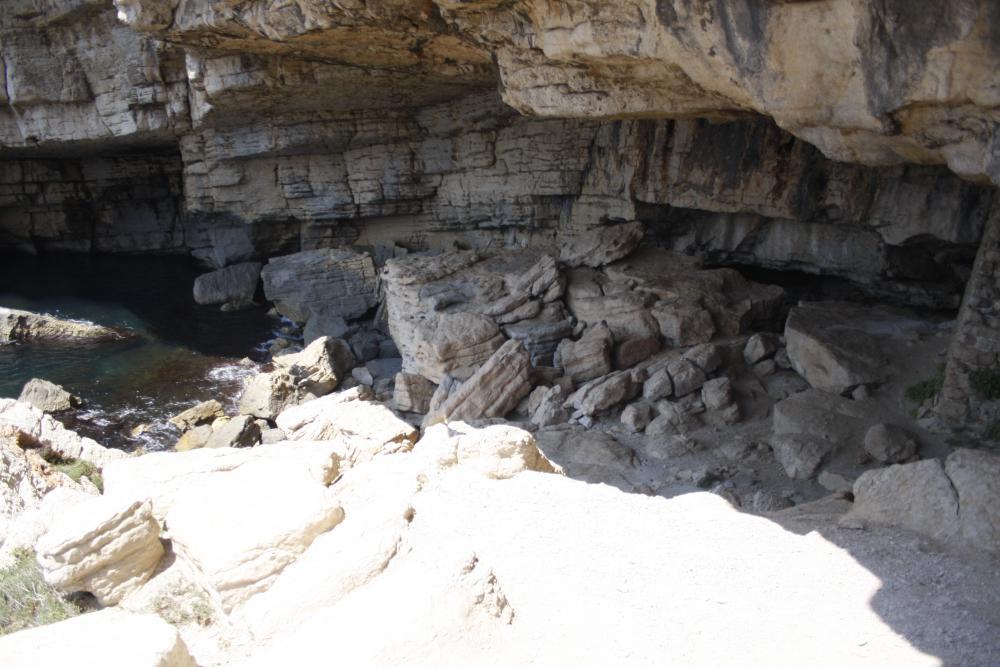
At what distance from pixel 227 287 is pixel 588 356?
13.5 meters

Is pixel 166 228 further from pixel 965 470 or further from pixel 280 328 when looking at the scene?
pixel 965 470

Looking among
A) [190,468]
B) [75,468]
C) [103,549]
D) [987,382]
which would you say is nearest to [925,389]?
[987,382]

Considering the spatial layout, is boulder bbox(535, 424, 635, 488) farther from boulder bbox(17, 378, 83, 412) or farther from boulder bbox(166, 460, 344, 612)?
boulder bbox(17, 378, 83, 412)

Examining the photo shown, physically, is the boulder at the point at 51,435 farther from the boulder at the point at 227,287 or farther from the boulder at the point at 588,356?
the boulder at the point at 227,287

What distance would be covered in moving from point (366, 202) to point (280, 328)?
4.30m

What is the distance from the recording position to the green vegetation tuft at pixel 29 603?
519 centimetres

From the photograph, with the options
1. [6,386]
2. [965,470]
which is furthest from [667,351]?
[6,386]

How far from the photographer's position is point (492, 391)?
1334cm

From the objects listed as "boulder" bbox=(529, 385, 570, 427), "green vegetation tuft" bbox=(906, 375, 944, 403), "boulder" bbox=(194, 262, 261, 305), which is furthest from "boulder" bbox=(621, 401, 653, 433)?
"boulder" bbox=(194, 262, 261, 305)

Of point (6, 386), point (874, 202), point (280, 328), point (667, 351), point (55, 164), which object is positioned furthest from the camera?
point (55, 164)

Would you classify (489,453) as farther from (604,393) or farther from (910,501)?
(604,393)

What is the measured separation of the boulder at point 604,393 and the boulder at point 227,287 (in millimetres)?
13313

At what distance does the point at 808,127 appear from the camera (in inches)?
315

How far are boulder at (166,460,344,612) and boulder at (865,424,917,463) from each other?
7571 mm
